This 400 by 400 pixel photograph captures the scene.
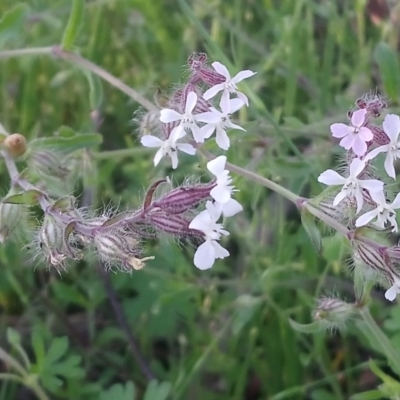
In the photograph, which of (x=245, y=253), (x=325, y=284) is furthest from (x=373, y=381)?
(x=245, y=253)

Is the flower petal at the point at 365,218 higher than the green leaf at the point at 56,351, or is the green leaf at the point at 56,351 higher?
the flower petal at the point at 365,218

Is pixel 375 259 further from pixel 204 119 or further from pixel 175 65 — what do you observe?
pixel 175 65

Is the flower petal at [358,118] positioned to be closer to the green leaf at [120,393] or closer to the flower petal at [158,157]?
the flower petal at [158,157]

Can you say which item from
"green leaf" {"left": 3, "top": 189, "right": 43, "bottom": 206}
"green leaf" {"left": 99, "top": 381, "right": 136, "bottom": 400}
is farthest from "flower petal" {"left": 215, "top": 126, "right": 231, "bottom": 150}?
"green leaf" {"left": 99, "top": 381, "right": 136, "bottom": 400}

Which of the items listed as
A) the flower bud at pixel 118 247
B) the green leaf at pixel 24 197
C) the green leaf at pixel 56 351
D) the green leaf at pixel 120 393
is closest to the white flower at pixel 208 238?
the flower bud at pixel 118 247

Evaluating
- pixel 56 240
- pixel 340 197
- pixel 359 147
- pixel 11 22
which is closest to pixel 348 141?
pixel 359 147
